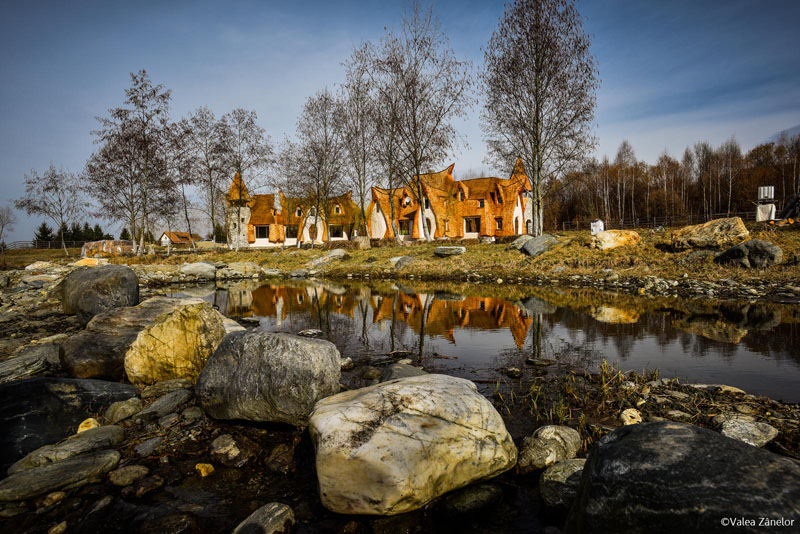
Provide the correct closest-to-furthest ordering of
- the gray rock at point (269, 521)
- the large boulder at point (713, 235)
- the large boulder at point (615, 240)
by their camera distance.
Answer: the gray rock at point (269, 521), the large boulder at point (713, 235), the large boulder at point (615, 240)

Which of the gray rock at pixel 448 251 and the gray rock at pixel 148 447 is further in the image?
the gray rock at pixel 448 251

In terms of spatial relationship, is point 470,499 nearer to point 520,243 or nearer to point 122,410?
point 122,410

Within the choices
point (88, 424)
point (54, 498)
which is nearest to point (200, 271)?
point (88, 424)

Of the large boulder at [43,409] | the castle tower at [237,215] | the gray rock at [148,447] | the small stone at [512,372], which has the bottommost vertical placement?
the small stone at [512,372]

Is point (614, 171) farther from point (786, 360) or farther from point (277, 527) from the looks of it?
point (277, 527)

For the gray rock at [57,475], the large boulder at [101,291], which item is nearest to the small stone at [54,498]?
the gray rock at [57,475]

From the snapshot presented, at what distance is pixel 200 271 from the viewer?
23.6 meters

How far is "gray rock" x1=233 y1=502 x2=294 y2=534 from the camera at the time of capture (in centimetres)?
263

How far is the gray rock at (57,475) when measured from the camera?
2959 millimetres

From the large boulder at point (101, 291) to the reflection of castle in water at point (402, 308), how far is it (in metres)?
3.11

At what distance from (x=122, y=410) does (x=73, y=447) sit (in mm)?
804

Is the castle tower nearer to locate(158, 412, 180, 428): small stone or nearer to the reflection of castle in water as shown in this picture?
the reflection of castle in water

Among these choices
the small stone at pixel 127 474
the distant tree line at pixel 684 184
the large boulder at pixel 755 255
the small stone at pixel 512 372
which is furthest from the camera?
the distant tree line at pixel 684 184

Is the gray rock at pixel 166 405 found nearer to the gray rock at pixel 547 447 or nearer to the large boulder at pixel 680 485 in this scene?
the gray rock at pixel 547 447
